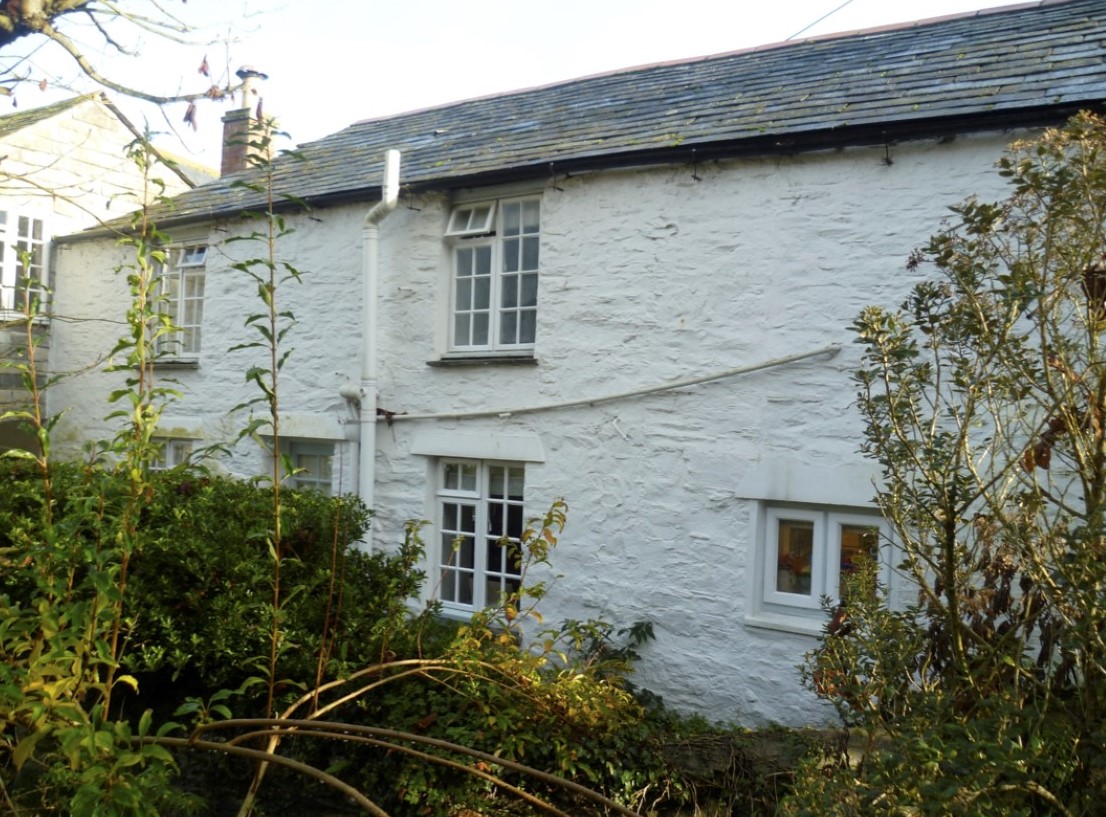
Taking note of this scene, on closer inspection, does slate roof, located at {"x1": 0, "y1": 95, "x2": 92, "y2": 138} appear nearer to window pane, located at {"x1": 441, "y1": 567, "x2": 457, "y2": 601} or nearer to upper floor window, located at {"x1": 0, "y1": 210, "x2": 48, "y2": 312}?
upper floor window, located at {"x1": 0, "y1": 210, "x2": 48, "y2": 312}

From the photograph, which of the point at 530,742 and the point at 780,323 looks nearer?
the point at 530,742

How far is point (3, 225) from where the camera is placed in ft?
49.1

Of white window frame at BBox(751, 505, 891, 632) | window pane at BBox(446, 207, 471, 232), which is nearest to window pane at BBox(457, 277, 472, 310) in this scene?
window pane at BBox(446, 207, 471, 232)

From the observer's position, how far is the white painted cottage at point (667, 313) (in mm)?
7750

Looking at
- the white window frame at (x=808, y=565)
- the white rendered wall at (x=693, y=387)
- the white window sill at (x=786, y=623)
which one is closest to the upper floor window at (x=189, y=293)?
the white rendered wall at (x=693, y=387)

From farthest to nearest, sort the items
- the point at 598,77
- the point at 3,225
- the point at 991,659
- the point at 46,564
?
the point at 3,225
the point at 598,77
the point at 991,659
the point at 46,564

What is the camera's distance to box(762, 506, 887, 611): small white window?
7820mm

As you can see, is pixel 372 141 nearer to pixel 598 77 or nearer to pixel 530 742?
pixel 598 77

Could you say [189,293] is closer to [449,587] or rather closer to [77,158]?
[77,158]

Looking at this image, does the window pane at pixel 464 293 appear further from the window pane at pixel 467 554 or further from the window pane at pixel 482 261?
the window pane at pixel 467 554

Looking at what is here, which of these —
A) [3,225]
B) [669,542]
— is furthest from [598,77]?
[3,225]

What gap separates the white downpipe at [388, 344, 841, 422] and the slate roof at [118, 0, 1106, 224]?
165 cm

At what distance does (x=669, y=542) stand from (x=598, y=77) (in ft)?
19.5

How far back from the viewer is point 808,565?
804 centimetres
